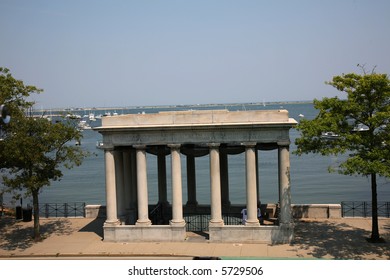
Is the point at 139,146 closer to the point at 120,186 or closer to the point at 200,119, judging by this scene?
the point at 120,186

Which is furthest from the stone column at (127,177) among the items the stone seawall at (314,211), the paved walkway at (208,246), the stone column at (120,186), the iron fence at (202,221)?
the stone seawall at (314,211)

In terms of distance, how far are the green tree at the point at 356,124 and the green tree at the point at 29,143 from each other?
12750mm

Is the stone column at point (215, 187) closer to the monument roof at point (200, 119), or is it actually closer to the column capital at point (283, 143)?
the monument roof at point (200, 119)

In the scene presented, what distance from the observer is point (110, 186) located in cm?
2630

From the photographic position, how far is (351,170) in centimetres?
2097

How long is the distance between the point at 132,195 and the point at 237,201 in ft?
74.5

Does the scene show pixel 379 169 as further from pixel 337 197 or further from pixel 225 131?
pixel 337 197

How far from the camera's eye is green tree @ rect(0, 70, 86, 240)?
25.5 m

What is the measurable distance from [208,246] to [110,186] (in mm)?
6230

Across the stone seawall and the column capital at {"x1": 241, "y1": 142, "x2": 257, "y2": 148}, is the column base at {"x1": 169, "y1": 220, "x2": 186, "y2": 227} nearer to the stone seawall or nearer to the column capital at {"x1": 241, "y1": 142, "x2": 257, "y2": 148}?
the column capital at {"x1": 241, "y1": 142, "x2": 257, "y2": 148}

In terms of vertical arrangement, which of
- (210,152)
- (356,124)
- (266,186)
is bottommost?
(266,186)

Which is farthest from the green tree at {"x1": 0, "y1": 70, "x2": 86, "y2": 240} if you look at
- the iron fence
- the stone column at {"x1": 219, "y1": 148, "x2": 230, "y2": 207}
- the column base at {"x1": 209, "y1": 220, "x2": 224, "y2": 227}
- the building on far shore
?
the stone column at {"x1": 219, "y1": 148, "x2": 230, "y2": 207}

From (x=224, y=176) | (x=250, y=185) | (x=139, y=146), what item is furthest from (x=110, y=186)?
(x=224, y=176)

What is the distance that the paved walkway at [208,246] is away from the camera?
74.6 feet
